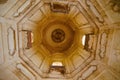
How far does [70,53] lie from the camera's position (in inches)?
312

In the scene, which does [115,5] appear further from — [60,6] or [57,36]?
[57,36]

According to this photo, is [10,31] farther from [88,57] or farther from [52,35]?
[88,57]

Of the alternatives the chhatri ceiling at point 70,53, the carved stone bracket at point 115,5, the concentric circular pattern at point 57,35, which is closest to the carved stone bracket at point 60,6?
the chhatri ceiling at point 70,53

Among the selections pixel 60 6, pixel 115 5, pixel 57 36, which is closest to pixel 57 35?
pixel 57 36

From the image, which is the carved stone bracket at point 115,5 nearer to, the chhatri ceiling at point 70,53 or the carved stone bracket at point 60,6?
the chhatri ceiling at point 70,53

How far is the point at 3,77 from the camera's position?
21.4 ft

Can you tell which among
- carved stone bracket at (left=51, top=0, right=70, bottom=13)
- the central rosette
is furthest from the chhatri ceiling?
the central rosette

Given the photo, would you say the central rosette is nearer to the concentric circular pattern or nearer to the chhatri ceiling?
the concentric circular pattern

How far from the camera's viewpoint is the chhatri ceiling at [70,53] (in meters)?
5.90

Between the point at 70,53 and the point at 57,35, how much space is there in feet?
3.63

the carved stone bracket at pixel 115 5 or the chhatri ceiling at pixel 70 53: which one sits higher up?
the carved stone bracket at pixel 115 5

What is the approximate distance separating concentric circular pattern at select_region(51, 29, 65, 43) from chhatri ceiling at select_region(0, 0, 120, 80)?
2.04ft

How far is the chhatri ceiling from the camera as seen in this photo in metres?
5.90

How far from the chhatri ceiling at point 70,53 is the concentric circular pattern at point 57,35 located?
622mm
